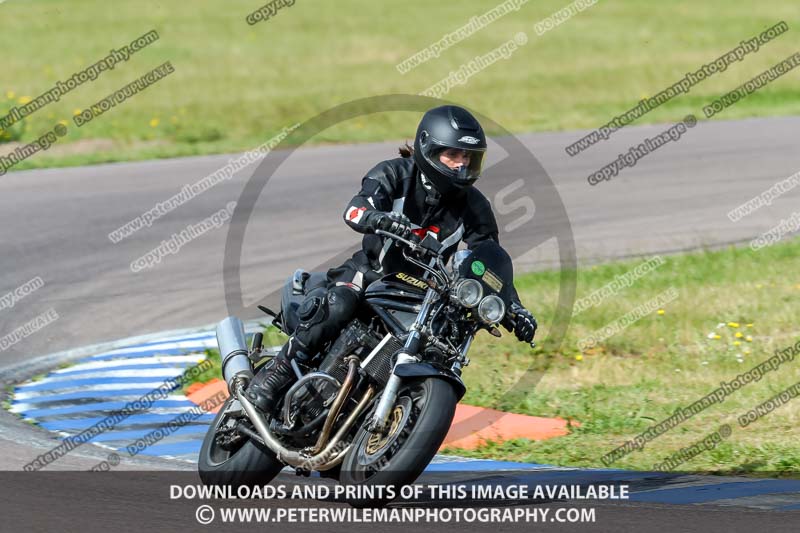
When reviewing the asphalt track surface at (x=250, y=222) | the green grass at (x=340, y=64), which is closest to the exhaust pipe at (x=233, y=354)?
the asphalt track surface at (x=250, y=222)

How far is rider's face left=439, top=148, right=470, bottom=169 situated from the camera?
679 cm

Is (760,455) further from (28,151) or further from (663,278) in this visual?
(28,151)

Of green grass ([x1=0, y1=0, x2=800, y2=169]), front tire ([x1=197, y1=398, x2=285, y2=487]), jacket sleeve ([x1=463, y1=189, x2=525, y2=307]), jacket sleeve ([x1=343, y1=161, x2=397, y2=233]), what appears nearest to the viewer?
jacket sleeve ([x1=343, y1=161, x2=397, y2=233])

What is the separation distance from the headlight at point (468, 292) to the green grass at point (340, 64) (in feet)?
50.6

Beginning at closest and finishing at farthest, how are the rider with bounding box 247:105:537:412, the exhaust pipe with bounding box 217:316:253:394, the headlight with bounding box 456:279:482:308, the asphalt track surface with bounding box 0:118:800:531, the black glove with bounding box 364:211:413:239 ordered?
the headlight with bounding box 456:279:482:308 → the black glove with bounding box 364:211:413:239 → the rider with bounding box 247:105:537:412 → the exhaust pipe with bounding box 217:316:253:394 → the asphalt track surface with bounding box 0:118:800:531

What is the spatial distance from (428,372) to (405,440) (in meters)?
0.36

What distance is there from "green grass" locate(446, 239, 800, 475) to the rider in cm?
226

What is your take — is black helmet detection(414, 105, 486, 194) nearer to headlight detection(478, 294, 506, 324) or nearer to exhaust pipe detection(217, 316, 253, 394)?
headlight detection(478, 294, 506, 324)

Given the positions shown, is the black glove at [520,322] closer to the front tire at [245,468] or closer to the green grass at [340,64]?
the front tire at [245,468]

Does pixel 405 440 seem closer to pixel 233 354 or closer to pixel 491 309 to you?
pixel 491 309

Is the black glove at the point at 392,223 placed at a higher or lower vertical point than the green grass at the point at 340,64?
lower

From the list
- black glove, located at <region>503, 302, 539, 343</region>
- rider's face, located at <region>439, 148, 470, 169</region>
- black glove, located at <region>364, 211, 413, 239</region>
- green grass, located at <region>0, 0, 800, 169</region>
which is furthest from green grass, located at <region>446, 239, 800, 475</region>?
green grass, located at <region>0, 0, 800, 169</region>

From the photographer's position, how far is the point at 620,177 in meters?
19.6

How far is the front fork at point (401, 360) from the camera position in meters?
6.14
